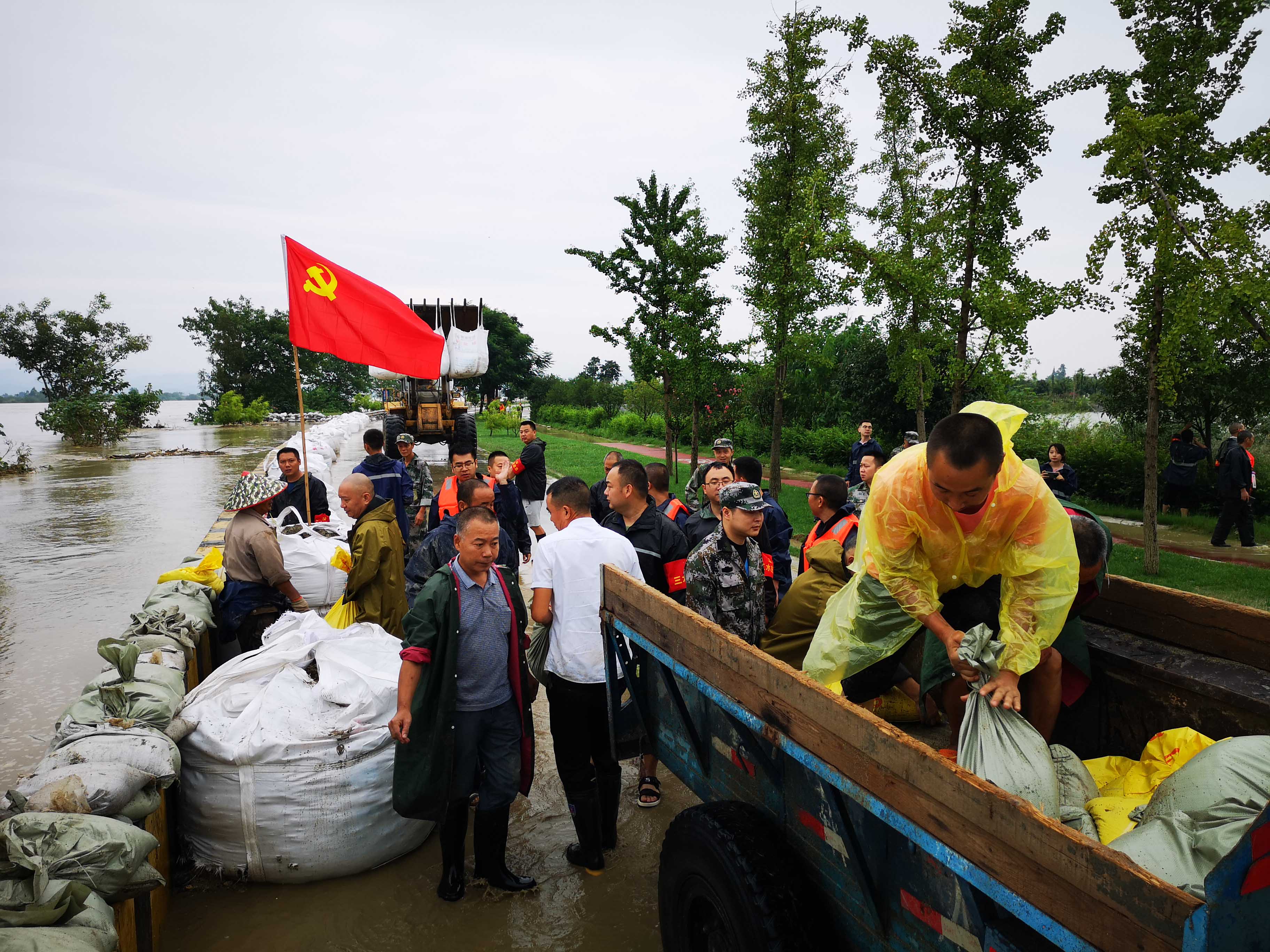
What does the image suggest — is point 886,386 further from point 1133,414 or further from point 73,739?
point 73,739

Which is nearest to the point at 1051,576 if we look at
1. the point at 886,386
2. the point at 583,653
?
the point at 583,653

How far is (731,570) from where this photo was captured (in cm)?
337

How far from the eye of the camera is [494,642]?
3250 mm

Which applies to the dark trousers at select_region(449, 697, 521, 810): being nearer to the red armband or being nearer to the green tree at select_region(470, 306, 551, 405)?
the red armband

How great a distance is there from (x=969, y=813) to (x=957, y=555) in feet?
3.79

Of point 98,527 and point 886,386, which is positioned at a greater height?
point 886,386

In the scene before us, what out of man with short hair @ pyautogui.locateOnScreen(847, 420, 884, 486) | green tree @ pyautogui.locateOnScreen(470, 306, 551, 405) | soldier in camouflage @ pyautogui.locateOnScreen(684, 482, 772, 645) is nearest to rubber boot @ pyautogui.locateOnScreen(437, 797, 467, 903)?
soldier in camouflage @ pyautogui.locateOnScreen(684, 482, 772, 645)

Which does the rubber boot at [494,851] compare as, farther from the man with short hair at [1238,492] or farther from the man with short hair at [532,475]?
the man with short hair at [1238,492]

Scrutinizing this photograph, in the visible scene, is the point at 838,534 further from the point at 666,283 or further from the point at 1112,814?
the point at 666,283

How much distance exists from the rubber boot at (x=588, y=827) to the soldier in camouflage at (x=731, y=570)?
1.01 metres

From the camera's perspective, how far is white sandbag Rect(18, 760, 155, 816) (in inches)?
95.4

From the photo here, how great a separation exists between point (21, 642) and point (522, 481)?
4.45 metres

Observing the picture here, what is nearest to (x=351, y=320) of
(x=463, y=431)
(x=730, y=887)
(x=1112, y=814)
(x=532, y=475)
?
(x=532, y=475)

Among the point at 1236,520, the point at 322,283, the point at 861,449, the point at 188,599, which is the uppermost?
the point at 322,283
